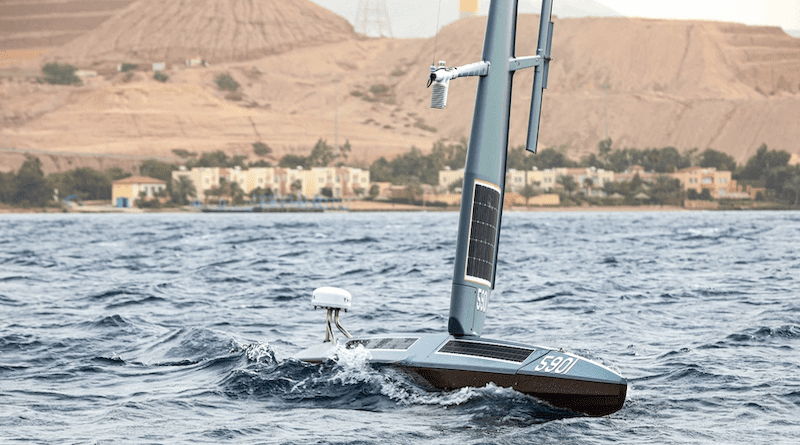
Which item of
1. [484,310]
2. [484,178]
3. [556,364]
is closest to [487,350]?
[556,364]

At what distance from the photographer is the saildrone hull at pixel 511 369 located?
Result: 583 inches

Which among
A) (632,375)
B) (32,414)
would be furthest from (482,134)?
(32,414)


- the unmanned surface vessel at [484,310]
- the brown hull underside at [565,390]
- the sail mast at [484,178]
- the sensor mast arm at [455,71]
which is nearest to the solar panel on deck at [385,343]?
the unmanned surface vessel at [484,310]

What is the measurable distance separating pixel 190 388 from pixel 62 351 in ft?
17.4

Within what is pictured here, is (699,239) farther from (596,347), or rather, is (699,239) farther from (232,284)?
(596,347)

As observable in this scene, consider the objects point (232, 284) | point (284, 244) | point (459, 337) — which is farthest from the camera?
point (284, 244)

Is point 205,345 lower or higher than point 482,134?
lower

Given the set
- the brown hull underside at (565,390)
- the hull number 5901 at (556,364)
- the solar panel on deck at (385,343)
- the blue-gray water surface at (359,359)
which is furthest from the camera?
the solar panel on deck at (385,343)

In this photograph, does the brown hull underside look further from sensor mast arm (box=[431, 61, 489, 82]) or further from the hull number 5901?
sensor mast arm (box=[431, 61, 489, 82])

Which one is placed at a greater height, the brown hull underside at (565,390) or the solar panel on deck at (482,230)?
the solar panel on deck at (482,230)

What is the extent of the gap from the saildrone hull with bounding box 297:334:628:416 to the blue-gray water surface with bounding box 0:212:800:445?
0.74 ft

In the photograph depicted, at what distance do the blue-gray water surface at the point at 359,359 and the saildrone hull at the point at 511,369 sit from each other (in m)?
0.23

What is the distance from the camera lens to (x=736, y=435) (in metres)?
14.4

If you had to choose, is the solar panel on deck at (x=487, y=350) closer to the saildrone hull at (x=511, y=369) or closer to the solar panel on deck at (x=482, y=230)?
the saildrone hull at (x=511, y=369)
